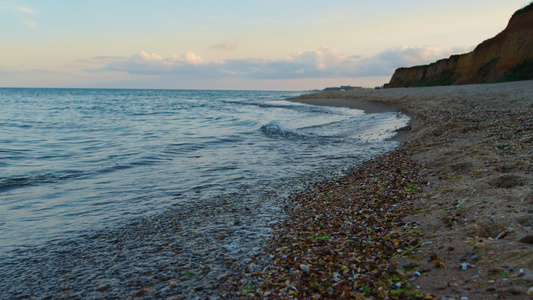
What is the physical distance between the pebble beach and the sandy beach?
0.04ft

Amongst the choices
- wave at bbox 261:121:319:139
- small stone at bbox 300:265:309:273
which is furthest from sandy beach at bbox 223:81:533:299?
wave at bbox 261:121:319:139

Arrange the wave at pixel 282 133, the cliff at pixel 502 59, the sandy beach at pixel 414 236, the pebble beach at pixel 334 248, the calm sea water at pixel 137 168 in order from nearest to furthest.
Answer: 1. the sandy beach at pixel 414 236
2. the pebble beach at pixel 334 248
3. the calm sea water at pixel 137 168
4. the wave at pixel 282 133
5. the cliff at pixel 502 59

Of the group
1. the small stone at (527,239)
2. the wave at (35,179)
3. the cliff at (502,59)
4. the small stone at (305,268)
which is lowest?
the wave at (35,179)

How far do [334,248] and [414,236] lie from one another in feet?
2.94

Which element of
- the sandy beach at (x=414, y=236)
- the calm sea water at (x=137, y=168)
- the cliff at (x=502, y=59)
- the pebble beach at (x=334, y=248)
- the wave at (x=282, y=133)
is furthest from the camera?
the cliff at (x=502, y=59)

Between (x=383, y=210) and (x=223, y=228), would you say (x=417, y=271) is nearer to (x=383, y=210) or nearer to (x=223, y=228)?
(x=383, y=210)

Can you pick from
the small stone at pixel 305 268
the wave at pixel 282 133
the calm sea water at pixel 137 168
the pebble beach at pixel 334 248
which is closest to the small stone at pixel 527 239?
the pebble beach at pixel 334 248

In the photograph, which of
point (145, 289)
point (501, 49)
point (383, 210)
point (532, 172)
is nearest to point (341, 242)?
point (383, 210)

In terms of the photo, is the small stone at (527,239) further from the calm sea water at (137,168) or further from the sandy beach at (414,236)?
the calm sea water at (137,168)

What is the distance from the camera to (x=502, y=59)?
3031 centimetres

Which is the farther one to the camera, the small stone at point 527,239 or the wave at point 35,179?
the wave at point 35,179

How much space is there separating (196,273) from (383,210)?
8.99ft

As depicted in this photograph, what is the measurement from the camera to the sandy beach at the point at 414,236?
9.16 ft

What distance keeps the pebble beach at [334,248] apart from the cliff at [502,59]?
29.0 metres
